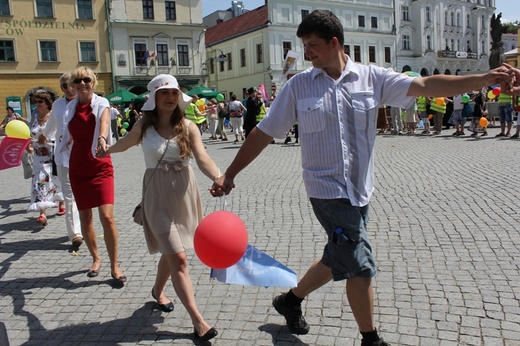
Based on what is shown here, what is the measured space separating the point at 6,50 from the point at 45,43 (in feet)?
8.76

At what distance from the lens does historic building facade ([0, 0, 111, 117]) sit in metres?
35.8

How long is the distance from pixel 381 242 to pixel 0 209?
6.20m

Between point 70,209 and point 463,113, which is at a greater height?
point 463,113

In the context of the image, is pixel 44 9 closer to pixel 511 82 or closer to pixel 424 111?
pixel 424 111

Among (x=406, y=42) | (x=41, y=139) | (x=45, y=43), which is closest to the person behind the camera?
(x=41, y=139)

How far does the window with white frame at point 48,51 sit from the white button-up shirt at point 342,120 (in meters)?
38.3

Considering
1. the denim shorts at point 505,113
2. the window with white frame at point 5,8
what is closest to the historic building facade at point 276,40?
the window with white frame at point 5,8

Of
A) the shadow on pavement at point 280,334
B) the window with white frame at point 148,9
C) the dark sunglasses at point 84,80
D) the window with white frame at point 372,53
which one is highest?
the window with white frame at point 148,9

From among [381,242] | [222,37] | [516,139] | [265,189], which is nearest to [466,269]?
[381,242]

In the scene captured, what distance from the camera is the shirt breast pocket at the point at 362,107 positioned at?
2781 mm

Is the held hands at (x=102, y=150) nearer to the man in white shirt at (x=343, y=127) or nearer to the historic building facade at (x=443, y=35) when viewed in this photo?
the man in white shirt at (x=343, y=127)

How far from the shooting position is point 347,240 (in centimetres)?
274

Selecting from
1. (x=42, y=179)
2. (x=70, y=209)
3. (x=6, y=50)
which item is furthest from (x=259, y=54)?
(x=70, y=209)

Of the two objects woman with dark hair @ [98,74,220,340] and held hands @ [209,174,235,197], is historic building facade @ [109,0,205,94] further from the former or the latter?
held hands @ [209,174,235,197]
